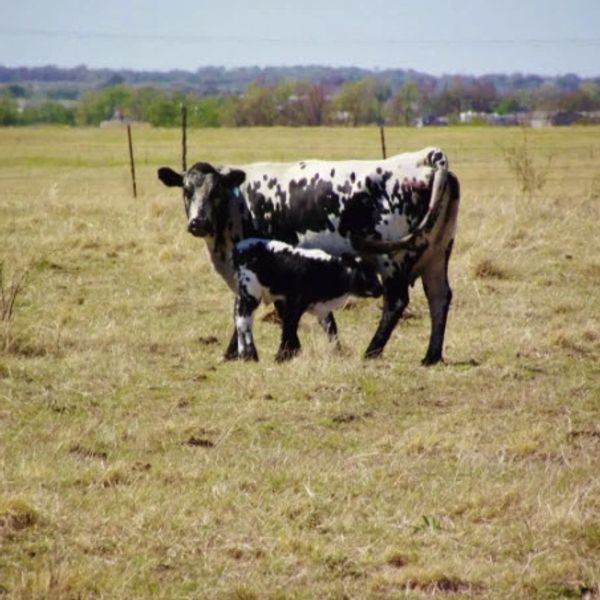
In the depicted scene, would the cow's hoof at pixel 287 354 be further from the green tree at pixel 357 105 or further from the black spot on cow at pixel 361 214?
the green tree at pixel 357 105

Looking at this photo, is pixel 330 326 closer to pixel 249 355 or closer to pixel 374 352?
pixel 374 352

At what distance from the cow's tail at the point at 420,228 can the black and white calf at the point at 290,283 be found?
149 mm

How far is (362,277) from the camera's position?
12578 mm

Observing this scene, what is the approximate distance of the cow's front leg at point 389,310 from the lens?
12.8 m

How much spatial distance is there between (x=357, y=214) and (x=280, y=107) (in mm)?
94461

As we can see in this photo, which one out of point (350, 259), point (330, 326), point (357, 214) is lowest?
point (330, 326)

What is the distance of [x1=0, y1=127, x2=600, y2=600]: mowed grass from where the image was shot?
741 centimetres

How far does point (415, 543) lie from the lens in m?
7.80

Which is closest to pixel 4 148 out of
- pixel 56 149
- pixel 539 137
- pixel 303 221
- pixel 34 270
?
pixel 56 149

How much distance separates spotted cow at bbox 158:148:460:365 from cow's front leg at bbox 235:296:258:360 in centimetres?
17

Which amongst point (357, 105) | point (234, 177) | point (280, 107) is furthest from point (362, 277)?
point (357, 105)

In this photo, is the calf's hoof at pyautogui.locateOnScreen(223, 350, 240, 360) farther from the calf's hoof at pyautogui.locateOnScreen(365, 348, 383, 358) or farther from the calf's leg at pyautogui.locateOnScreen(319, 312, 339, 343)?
the calf's hoof at pyautogui.locateOnScreen(365, 348, 383, 358)

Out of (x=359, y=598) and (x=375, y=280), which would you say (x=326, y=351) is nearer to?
(x=375, y=280)

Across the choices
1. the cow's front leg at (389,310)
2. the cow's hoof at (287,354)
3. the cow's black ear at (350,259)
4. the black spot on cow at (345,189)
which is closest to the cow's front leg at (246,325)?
the cow's hoof at (287,354)
